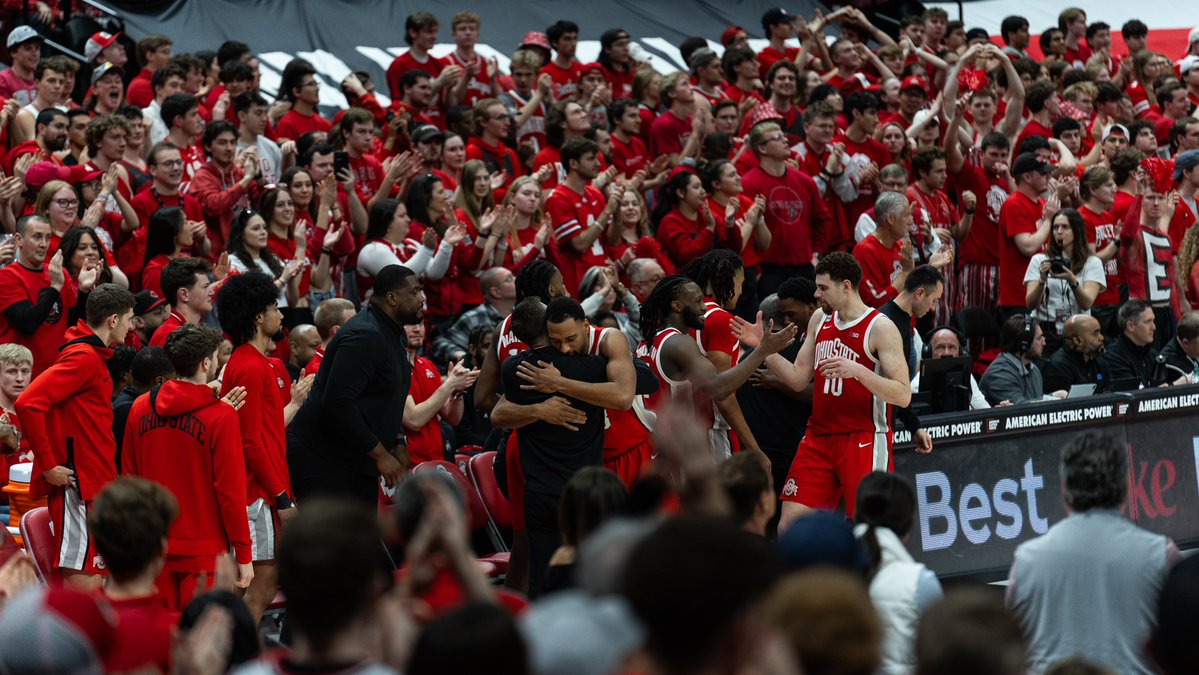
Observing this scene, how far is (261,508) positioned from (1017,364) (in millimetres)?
5929

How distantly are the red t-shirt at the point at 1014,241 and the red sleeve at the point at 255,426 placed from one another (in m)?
7.96

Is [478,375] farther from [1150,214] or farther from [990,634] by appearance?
[1150,214]

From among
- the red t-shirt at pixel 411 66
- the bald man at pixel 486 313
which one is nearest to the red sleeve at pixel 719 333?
the bald man at pixel 486 313

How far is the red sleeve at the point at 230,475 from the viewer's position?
23.9ft

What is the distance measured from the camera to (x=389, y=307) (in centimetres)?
Result: 826

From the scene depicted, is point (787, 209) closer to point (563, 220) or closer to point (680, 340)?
point (563, 220)

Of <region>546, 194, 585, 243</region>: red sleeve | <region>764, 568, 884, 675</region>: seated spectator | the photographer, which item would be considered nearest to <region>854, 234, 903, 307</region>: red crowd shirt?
the photographer

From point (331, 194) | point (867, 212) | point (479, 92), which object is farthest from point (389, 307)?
point (479, 92)

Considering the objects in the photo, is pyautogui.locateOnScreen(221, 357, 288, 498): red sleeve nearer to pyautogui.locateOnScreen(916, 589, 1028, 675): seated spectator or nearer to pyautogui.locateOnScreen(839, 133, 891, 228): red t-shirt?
pyautogui.locateOnScreen(916, 589, 1028, 675): seated spectator

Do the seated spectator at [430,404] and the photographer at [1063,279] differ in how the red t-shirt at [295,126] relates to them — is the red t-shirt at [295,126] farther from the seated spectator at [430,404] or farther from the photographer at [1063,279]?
the photographer at [1063,279]

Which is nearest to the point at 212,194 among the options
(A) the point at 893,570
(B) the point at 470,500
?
(B) the point at 470,500

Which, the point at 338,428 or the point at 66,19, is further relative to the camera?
the point at 66,19

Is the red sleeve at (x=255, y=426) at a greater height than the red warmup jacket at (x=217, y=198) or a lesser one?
lesser

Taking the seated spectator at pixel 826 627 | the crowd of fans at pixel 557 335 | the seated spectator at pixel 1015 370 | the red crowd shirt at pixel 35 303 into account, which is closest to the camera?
the seated spectator at pixel 826 627
